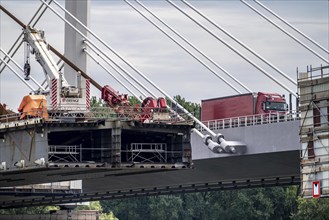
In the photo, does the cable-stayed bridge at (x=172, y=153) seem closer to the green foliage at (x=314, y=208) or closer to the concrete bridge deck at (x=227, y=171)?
the concrete bridge deck at (x=227, y=171)

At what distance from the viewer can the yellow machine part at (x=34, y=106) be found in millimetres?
89188

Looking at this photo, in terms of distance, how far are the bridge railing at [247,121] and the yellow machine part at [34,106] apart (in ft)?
54.2

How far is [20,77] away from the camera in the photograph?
115m

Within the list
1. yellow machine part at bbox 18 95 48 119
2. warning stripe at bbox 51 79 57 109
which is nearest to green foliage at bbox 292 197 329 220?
warning stripe at bbox 51 79 57 109

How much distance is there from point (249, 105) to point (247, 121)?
1.99 metres

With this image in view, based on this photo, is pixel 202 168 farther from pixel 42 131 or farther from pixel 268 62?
pixel 42 131

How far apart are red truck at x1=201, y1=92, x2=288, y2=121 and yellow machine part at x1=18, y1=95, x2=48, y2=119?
1814 centimetres

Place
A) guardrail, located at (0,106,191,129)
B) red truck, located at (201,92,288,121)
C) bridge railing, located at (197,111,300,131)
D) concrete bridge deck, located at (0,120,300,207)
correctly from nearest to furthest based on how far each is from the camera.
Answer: guardrail, located at (0,106,191,129) < concrete bridge deck, located at (0,120,300,207) < bridge railing, located at (197,111,300,131) < red truck, located at (201,92,288,121)

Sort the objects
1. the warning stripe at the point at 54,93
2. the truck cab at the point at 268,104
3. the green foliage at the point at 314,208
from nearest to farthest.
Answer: the warning stripe at the point at 54,93, the truck cab at the point at 268,104, the green foliage at the point at 314,208

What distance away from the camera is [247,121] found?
10381 centimetres

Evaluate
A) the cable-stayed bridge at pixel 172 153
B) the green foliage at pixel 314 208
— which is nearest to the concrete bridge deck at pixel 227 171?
the cable-stayed bridge at pixel 172 153

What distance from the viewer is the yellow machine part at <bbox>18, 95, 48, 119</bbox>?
89.2 metres

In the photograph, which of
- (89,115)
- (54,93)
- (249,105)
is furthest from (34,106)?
(249,105)

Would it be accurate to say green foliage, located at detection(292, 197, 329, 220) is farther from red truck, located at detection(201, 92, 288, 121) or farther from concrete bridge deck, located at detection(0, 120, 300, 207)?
red truck, located at detection(201, 92, 288, 121)
